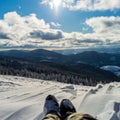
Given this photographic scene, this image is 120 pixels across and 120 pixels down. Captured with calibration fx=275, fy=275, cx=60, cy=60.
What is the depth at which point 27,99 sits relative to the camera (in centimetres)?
1237

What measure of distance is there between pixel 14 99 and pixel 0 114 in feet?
12.4

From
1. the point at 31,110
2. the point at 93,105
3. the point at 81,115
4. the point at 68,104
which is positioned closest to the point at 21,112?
the point at 31,110

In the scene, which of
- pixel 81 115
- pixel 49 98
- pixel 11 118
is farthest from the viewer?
pixel 49 98

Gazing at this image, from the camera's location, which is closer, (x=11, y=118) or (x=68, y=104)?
(x=11, y=118)

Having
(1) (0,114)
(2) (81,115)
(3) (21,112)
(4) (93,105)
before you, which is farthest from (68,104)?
(2) (81,115)

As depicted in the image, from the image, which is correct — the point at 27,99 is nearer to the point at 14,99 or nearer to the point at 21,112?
the point at 14,99

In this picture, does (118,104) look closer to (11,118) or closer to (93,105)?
(93,105)

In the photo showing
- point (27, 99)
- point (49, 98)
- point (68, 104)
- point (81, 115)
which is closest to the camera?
point (81, 115)

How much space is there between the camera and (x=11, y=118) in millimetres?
8320

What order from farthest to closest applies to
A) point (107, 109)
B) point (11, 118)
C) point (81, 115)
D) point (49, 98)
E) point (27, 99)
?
point (27, 99)
point (49, 98)
point (11, 118)
point (107, 109)
point (81, 115)

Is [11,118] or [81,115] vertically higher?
[81,115]

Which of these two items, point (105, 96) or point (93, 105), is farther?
point (105, 96)

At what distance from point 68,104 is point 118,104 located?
175 cm

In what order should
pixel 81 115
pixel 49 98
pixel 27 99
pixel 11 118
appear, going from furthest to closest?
pixel 27 99 → pixel 49 98 → pixel 11 118 → pixel 81 115
